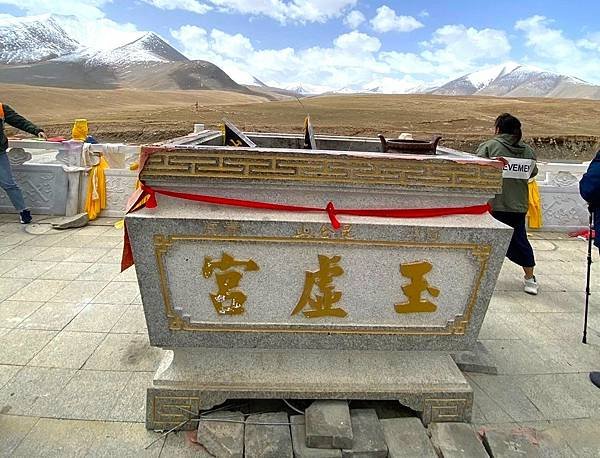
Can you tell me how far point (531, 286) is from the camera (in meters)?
4.24

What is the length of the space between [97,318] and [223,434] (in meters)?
1.79

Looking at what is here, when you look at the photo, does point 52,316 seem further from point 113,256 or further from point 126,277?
point 113,256

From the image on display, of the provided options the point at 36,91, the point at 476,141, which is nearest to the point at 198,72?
the point at 36,91

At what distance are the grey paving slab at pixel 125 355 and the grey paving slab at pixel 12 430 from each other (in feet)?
1.66

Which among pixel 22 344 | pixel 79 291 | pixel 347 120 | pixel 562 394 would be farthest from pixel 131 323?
pixel 347 120

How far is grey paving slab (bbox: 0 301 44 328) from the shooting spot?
10.8 feet

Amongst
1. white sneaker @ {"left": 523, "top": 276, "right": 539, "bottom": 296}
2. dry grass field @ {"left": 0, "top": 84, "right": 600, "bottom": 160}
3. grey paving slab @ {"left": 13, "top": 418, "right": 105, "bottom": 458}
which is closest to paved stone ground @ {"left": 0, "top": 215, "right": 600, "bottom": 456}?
grey paving slab @ {"left": 13, "top": 418, "right": 105, "bottom": 458}

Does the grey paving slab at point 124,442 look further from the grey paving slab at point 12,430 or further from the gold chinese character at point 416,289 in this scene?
the gold chinese character at point 416,289

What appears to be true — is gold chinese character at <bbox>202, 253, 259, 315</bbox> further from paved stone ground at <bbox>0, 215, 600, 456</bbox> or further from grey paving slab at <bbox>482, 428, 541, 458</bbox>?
grey paving slab at <bbox>482, 428, 541, 458</bbox>

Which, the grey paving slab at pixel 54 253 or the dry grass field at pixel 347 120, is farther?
the dry grass field at pixel 347 120

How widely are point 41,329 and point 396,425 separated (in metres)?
2.73

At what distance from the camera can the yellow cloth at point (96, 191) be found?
6117 mm

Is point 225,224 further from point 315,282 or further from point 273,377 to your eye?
point 273,377

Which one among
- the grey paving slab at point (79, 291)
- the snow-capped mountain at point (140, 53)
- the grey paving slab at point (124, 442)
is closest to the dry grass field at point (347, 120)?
the grey paving slab at point (79, 291)
